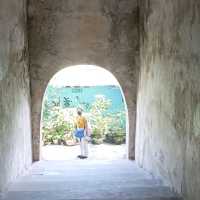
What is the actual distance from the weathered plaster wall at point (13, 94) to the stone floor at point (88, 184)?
0.27m

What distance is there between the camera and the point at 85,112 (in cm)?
1180

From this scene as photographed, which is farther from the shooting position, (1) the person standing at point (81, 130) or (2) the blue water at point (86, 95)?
(2) the blue water at point (86, 95)

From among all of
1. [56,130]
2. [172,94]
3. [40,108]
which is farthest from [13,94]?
[56,130]

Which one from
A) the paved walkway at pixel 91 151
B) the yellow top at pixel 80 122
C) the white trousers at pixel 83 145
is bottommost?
the paved walkway at pixel 91 151

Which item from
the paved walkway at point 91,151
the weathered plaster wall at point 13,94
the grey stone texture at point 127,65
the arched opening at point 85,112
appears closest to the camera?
the grey stone texture at point 127,65

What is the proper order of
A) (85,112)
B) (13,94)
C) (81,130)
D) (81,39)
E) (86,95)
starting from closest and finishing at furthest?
(13,94), (81,39), (81,130), (85,112), (86,95)

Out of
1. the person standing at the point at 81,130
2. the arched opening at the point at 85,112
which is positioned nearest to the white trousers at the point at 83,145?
the person standing at the point at 81,130

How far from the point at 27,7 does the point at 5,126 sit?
9.56 feet

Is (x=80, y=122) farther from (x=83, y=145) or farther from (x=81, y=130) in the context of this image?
(x=83, y=145)

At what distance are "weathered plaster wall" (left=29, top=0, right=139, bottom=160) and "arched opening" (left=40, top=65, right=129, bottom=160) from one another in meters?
3.43

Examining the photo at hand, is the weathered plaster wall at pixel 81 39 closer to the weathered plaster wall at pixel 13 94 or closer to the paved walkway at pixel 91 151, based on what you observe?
the weathered plaster wall at pixel 13 94

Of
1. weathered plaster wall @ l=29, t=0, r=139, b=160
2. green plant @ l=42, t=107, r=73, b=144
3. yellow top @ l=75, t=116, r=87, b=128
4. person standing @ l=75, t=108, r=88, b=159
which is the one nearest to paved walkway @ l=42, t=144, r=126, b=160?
Answer: green plant @ l=42, t=107, r=73, b=144

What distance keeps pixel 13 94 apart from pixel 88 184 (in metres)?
1.58

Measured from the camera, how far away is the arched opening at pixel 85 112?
A: 36.3ft
